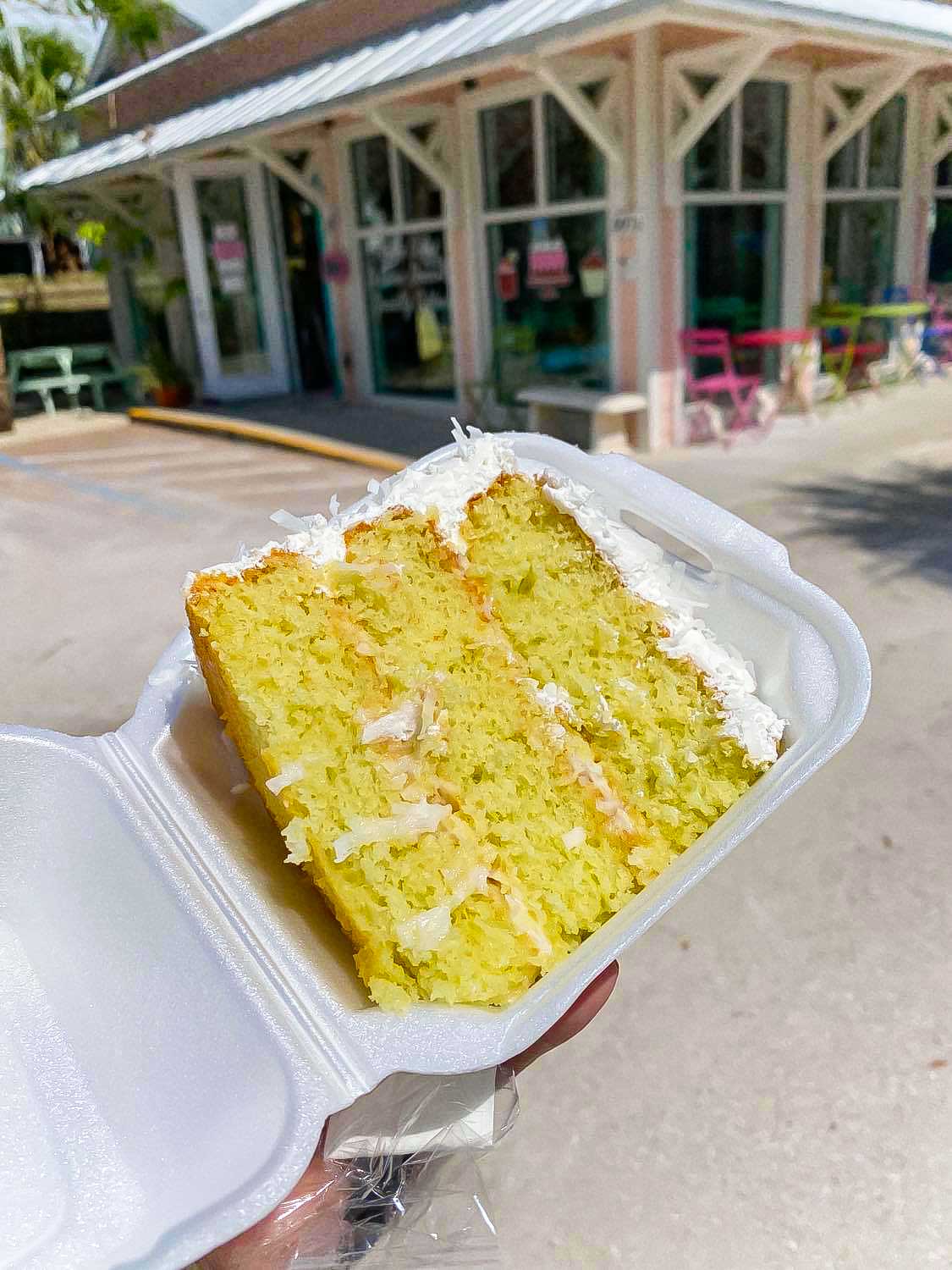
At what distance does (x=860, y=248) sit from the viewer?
39.1ft

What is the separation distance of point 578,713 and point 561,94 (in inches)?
308

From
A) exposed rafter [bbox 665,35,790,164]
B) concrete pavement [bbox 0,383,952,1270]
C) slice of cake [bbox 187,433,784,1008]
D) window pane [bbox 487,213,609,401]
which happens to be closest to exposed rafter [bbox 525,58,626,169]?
exposed rafter [bbox 665,35,790,164]

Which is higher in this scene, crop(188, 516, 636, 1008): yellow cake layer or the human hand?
crop(188, 516, 636, 1008): yellow cake layer

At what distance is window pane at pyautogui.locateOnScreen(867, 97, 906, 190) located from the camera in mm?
11641

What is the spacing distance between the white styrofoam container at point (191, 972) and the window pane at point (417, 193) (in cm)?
1080

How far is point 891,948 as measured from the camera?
9.70 feet

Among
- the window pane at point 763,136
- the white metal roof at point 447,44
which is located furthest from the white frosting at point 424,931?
the window pane at point 763,136

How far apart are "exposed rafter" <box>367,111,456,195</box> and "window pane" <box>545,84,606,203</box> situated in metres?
1.36

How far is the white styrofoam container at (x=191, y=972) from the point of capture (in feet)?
3.52

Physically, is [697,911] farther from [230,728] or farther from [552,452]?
[230,728]

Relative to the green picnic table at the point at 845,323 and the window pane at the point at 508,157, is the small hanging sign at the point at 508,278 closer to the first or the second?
the window pane at the point at 508,157

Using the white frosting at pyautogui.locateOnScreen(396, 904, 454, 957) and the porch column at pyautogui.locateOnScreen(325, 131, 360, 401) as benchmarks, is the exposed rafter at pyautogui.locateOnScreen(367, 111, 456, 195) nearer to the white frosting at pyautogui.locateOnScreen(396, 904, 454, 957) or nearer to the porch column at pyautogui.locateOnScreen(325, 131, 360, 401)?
the porch column at pyautogui.locateOnScreen(325, 131, 360, 401)

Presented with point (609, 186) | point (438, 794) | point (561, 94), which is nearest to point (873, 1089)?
point (438, 794)

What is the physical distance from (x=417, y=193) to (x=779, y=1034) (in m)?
11.0
